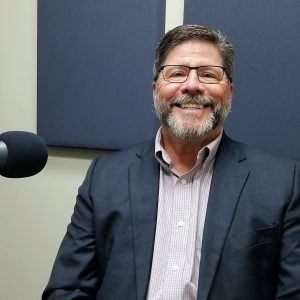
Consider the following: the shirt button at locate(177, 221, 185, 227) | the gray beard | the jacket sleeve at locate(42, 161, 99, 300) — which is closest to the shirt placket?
the shirt button at locate(177, 221, 185, 227)

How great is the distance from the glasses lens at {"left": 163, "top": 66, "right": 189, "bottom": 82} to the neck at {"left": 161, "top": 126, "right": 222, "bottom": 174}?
14 centimetres

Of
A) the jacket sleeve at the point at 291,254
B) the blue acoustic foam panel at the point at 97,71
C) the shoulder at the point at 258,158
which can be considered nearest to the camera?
the jacket sleeve at the point at 291,254

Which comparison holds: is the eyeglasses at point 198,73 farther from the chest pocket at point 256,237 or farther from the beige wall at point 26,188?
the beige wall at point 26,188

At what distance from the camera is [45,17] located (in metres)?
1.78

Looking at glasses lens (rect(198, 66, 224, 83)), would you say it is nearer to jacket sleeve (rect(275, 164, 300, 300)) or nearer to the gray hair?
the gray hair

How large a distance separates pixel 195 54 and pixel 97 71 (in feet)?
1.73

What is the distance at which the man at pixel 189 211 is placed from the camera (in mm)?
1188

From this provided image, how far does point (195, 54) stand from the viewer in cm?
129

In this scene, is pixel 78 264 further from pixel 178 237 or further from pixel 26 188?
pixel 26 188

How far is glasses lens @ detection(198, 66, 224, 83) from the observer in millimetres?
1287

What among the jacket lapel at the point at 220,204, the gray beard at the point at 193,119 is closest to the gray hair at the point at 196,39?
the gray beard at the point at 193,119

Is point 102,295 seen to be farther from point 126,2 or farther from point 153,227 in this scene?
point 126,2

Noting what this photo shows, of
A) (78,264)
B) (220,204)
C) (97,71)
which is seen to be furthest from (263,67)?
(78,264)

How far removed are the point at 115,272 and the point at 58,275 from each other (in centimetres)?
17
